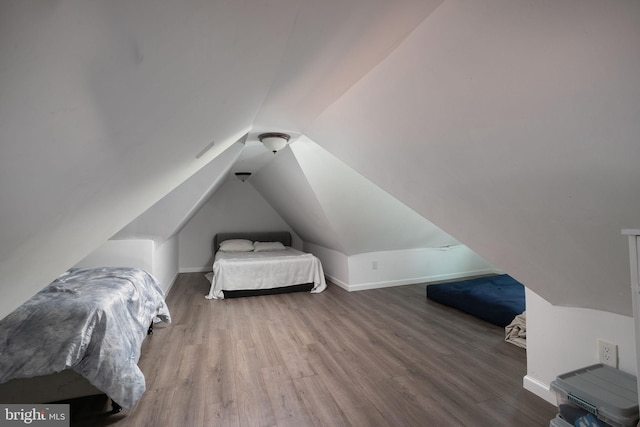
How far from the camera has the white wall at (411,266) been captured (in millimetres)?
5113

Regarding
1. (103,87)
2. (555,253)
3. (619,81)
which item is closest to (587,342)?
(555,253)

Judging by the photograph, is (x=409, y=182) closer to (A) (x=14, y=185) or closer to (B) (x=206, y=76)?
(B) (x=206, y=76)

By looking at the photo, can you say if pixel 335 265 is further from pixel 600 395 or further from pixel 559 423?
pixel 600 395

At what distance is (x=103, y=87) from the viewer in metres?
0.56

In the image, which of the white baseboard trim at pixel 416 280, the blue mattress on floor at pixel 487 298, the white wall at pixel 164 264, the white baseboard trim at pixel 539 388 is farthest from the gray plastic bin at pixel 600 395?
the white wall at pixel 164 264

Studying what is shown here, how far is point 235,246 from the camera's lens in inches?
241

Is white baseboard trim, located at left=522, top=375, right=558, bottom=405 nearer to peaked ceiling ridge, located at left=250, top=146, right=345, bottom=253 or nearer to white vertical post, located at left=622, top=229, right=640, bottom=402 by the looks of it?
white vertical post, located at left=622, top=229, right=640, bottom=402

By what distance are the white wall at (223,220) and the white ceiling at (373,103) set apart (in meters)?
5.36

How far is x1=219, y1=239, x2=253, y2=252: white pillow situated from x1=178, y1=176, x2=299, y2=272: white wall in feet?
2.68

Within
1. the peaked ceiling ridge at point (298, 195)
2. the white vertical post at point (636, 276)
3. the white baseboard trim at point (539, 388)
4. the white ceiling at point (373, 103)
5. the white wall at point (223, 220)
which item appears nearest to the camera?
the white ceiling at point (373, 103)

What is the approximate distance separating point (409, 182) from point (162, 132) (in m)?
1.46

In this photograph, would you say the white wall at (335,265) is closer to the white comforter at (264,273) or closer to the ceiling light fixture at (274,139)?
the white comforter at (264,273)

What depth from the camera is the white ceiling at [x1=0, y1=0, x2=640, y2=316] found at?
50 cm

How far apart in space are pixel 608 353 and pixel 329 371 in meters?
1.77
